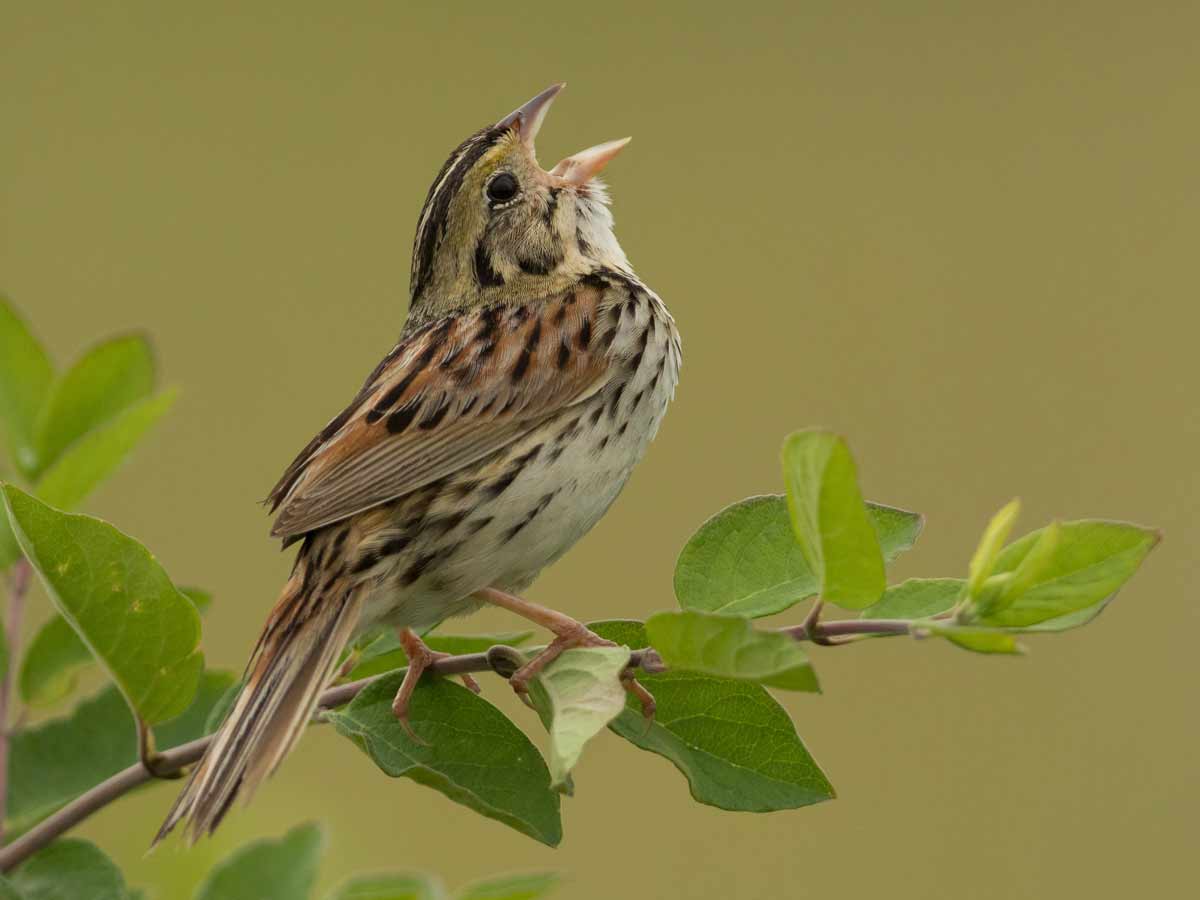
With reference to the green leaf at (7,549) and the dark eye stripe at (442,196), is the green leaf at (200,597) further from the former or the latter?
the dark eye stripe at (442,196)

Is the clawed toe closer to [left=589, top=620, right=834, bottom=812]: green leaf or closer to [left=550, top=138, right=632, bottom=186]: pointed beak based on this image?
[left=589, top=620, right=834, bottom=812]: green leaf

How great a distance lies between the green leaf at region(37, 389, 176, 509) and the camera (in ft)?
6.68

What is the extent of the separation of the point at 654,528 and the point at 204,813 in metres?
5.10

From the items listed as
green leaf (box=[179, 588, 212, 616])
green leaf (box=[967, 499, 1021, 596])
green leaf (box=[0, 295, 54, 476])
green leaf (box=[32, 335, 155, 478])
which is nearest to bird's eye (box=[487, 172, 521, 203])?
green leaf (box=[32, 335, 155, 478])

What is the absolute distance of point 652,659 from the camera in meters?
1.59

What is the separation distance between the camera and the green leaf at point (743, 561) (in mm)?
1724

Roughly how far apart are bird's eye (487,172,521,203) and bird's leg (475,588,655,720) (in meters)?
0.85

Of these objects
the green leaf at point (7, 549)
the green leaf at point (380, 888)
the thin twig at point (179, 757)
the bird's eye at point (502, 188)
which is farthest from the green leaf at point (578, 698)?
the bird's eye at point (502, 188)

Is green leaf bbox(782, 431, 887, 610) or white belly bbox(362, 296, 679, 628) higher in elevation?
green leaf bbox(782, 431, 887, 610)

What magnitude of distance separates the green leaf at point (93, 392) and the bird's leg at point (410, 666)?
1.65 feet

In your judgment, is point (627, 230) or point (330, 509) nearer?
point (330, 509)

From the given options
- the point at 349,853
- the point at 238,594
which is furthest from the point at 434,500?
the point at 238,594

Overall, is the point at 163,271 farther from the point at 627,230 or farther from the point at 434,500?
the point at 434,500

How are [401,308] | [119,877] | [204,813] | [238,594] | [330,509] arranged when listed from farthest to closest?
1. [401,308]
2. [238,594]
3. [330,509]
4. [119,877]
5. [204,813]
